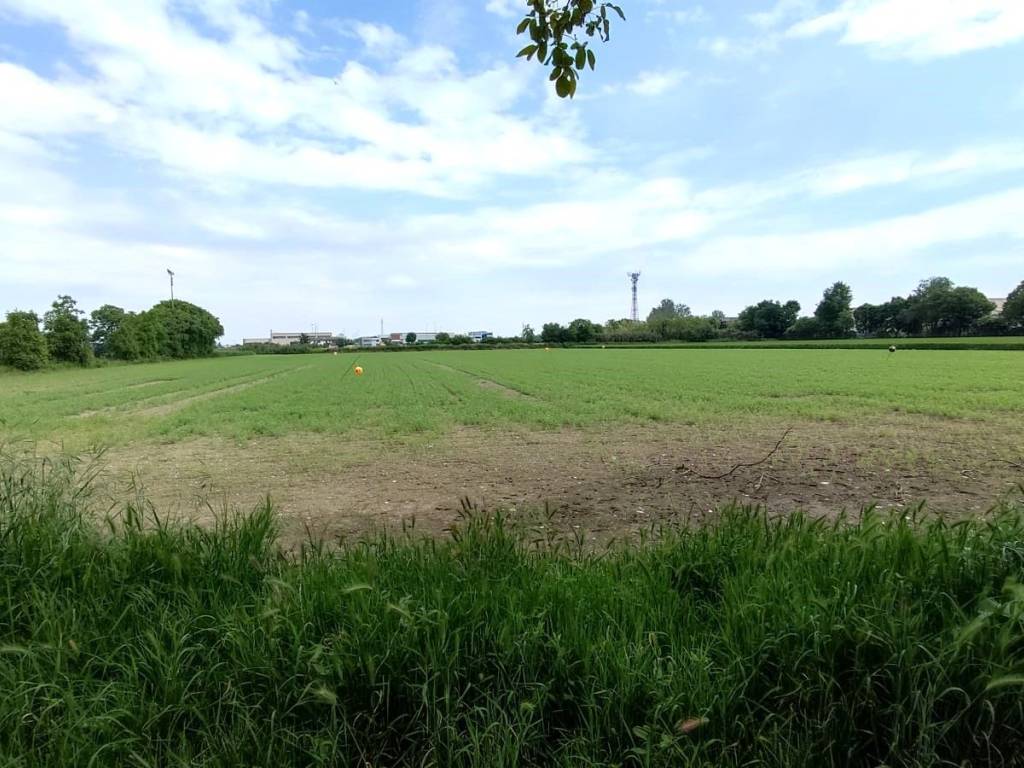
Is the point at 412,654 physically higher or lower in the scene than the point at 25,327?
lower

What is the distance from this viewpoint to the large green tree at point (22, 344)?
199 ft

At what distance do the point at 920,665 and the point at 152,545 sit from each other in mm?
4250

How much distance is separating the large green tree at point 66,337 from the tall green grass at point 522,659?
277ft

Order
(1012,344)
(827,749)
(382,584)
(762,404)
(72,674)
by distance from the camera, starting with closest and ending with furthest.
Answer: (827,749) < (72,674) < (382,584) < (762,404) < (1012,344)

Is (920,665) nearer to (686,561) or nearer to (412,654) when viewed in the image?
(686,561)

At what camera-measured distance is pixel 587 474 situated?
9.02m

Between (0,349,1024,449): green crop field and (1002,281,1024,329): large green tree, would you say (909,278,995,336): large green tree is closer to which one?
(1002,281,1024,329): large green tree

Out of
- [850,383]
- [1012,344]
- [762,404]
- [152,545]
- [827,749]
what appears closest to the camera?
[827,749]

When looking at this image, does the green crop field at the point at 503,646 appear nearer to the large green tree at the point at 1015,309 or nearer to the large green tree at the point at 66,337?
the large green tree at the point at 66,337

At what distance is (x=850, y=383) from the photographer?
24281 millimetres

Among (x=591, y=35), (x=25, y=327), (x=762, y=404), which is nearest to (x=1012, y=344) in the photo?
(x=762, y=404)

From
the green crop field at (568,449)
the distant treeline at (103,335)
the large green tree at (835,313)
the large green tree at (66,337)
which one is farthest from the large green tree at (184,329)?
the large green tree at (835,313)

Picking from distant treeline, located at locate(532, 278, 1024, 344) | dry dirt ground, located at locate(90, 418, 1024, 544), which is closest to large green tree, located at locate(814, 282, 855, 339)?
distant treeline, located at locate(532, 278, 1024, 344)

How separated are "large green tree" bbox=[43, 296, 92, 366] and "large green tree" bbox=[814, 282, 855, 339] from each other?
420 feet
